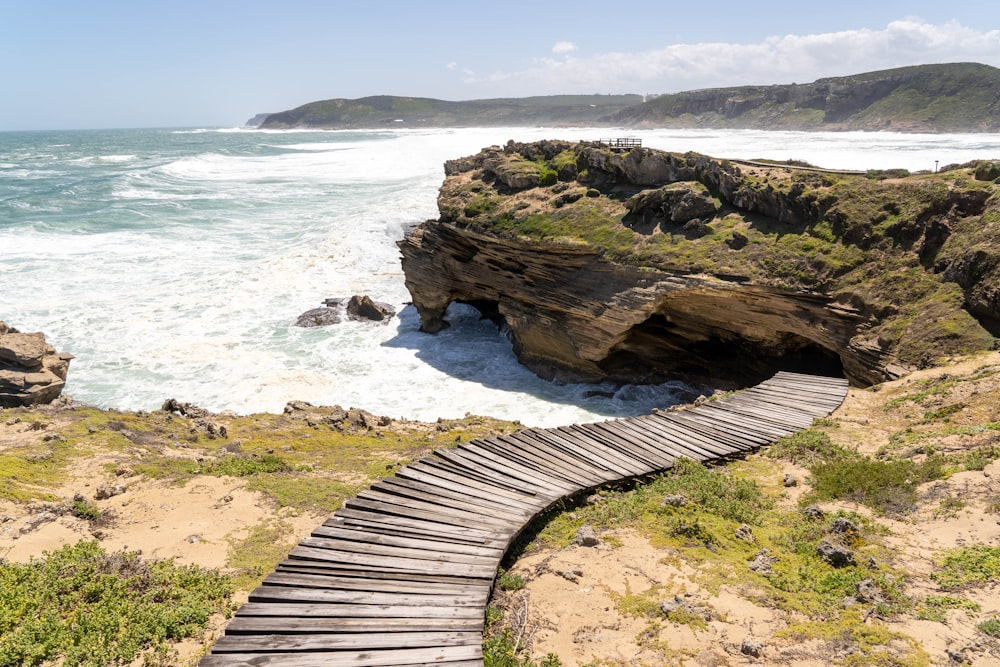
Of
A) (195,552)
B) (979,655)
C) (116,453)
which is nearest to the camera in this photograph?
(979,655)

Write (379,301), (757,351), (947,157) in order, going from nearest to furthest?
(757,351) → (379,301) → (947,157)

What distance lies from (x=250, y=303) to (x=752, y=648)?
29068 millimetres

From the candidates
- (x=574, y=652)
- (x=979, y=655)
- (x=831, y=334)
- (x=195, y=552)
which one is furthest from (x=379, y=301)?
(x=979, y=655)

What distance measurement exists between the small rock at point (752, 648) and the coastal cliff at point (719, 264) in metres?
12.6

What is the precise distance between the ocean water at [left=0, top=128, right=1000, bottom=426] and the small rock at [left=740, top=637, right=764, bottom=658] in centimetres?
1316

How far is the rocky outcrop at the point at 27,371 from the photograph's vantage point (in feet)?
58.9

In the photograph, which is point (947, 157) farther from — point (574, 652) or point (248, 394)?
point (574, 652)

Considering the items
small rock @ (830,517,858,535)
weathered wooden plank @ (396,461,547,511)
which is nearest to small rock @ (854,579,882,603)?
small rock @ (830,517,858,535)

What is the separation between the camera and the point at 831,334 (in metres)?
18.5

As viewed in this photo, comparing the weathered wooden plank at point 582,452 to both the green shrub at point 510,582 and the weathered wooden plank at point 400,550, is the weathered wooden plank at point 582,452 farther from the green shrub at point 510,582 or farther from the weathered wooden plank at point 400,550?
the weathered wooden plank at point 400,550

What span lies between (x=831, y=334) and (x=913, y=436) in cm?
634

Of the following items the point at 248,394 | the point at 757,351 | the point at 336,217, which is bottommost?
the point at 248,394

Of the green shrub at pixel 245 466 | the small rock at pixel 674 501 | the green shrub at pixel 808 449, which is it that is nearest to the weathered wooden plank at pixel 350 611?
the small rock at pixel 674 501

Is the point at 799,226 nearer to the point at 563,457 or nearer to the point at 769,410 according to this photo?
the point at 769,410
